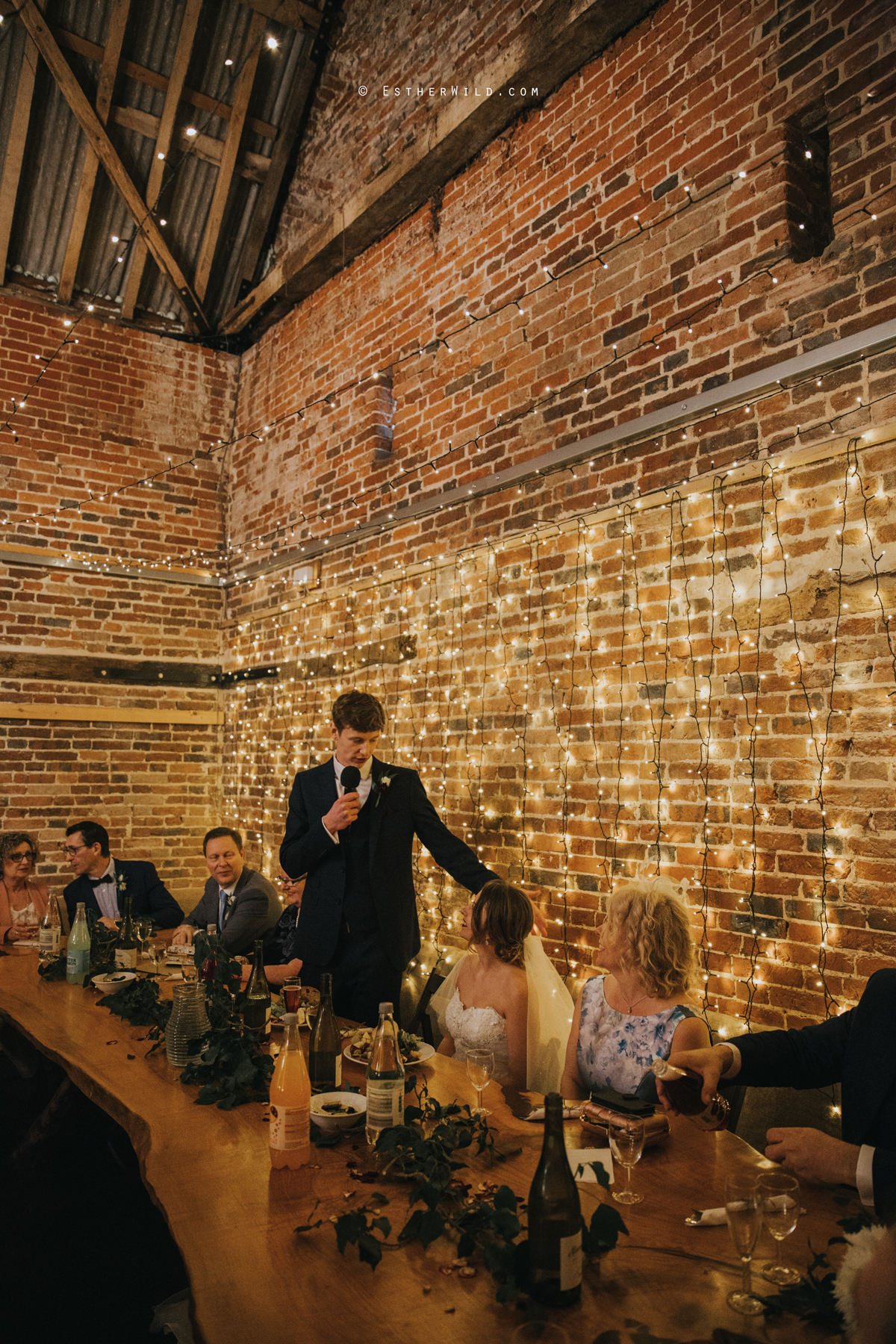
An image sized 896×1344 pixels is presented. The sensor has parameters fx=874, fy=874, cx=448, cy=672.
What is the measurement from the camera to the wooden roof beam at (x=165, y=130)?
5641 millimetres

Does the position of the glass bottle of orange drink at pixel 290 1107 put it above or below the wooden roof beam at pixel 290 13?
below

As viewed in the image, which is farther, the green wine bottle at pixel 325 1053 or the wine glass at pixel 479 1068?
the green wine bottle at pixel 325 1053

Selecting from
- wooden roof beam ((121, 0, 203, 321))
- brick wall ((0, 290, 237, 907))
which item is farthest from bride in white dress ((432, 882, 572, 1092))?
wooden roof beam ((121, 0, 203, 321))

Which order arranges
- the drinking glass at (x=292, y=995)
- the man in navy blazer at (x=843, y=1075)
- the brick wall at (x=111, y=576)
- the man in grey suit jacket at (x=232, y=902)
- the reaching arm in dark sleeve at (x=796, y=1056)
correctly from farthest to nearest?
the brick wall at (x=111, y=576) < the man in grey suit jacket at (x=232, y=902) < the drinking glass at (x=292, y=995) < the reaching arm in dark sleeve at (x=796, y=1056) < the man in navy blazer at (x=843, y=1075)

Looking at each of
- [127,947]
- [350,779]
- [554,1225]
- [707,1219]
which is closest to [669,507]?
[350,779]

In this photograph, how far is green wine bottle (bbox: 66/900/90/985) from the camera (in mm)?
3342

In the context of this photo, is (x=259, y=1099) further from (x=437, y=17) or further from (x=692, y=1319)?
(x=437, y=17)

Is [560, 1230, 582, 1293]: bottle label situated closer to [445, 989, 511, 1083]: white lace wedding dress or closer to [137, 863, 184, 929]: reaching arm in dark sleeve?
[445, 989, 511, 1083]: white lace wedding dress

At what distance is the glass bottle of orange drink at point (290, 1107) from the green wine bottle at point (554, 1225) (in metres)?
0.55

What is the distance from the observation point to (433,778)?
14.5 ft

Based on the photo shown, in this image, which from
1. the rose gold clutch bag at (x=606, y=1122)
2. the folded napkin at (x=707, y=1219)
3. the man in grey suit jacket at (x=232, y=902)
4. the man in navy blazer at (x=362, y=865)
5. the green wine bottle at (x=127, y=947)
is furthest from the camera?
the man in grey suit jacket at (x=232, y=902)

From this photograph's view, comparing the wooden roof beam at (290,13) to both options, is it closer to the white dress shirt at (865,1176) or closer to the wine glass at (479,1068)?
the wine glass at (479,1068)

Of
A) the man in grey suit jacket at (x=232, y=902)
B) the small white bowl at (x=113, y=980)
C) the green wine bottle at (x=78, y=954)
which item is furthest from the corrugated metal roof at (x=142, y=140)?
the small white bowl at (x=113, y=980)

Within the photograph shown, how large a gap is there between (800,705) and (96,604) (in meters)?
5.18
